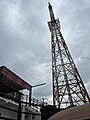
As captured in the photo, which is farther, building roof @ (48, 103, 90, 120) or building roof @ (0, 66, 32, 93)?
building roof @ (0, 66, 32, 93)

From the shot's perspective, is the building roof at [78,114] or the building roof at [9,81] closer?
the building roof at [78,114]

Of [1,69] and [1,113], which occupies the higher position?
[1,69]

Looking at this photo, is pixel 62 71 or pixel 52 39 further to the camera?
pixel 52 39

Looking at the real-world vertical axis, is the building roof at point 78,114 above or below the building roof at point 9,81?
below

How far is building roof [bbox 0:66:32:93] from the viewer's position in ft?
52.9

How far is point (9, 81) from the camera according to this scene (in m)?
18.1

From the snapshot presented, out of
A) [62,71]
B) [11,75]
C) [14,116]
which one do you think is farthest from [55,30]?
[14,116]

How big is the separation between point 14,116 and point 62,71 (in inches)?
810

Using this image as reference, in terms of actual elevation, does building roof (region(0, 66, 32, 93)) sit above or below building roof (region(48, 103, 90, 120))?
above

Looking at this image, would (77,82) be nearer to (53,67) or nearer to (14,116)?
(53,67)

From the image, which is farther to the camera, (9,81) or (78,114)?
(9,81)

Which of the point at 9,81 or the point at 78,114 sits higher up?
the point at 9,81

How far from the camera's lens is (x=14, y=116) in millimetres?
13633

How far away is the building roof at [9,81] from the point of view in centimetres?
1612
